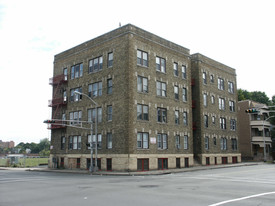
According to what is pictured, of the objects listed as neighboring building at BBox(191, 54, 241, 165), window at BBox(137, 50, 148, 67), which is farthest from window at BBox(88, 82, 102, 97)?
neighboring building at BBox(191, 54, 241, 165)

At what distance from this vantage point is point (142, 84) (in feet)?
117

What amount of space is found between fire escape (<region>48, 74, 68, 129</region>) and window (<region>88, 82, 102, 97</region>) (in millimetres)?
5650

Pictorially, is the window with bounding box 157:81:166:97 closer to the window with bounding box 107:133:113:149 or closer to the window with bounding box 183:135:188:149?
the window with bounding box 183:135:188:149

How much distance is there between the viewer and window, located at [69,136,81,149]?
39.6 metres

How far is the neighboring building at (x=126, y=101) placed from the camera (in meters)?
33.9

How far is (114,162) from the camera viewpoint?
3353 cm

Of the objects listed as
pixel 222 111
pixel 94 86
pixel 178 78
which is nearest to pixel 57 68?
pixel 94 86

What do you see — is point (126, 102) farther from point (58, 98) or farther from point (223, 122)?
point (223, 122)

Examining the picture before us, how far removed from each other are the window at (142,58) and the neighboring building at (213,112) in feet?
39.6

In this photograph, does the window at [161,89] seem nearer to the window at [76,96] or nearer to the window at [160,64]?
the window at [160,64]

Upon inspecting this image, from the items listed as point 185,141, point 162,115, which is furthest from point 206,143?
point 162,115

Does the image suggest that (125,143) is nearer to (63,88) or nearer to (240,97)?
(63,88)

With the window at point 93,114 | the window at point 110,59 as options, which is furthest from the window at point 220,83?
the window at point 93,114

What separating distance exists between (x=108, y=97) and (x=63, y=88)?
11.0 m
